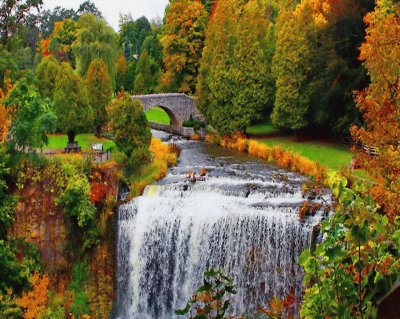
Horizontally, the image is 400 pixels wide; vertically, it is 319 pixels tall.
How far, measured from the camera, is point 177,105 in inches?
1463

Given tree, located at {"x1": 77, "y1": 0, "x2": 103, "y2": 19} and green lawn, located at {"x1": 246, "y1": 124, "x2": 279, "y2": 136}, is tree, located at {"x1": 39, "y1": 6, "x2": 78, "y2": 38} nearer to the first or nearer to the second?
tree, located at {"x1": 77, "y1": 0, "x2": 103, "y2": 19}

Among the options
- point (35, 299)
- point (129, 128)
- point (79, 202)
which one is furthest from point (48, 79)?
point (35, 299)

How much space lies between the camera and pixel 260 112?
1261 inches

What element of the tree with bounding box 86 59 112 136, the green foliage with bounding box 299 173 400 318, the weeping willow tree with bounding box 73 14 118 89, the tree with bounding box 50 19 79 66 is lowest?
the green foliage with bounding box 299 173 400 318

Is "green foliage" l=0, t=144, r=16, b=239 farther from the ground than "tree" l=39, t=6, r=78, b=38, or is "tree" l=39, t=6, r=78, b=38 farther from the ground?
"tree" l=39, t=6, r=78, b=38

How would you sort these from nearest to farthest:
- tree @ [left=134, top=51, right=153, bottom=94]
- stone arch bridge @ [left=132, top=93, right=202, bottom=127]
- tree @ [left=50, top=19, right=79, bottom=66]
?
stone arch bridge @ [left=132, top=93, right=202, bottom=127] < tree @ [left=134, top=51, right=153, bottom=94] < tree @ [left=50, top=19, right=79, bottom=66]

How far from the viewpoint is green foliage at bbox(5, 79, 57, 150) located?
20172mm

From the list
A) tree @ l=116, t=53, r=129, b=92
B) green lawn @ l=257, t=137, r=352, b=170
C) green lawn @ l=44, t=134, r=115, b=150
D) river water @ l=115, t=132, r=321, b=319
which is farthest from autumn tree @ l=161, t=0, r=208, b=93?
river water @ l=115, t=132, r=321, b=319

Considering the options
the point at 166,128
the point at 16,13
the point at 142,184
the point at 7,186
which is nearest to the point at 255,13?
the point at 166,128

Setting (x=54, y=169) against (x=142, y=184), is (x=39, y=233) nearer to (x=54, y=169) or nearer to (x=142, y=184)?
(x=54, y=169)

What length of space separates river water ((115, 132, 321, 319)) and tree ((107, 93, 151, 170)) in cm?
149

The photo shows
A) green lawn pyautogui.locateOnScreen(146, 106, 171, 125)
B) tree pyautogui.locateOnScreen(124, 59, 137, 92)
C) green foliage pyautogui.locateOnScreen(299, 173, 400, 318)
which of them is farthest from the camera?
tree pyautogui.locateOnScreen(124, 59, 137, 92)

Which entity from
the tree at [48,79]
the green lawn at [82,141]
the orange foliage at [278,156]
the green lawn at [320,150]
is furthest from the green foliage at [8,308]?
the tree at [48,79]

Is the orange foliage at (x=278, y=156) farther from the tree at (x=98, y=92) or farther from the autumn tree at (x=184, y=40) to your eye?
the autumn tree at (x=184, y=40)
